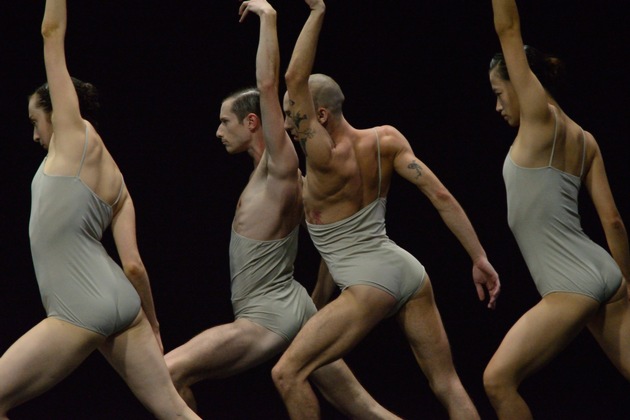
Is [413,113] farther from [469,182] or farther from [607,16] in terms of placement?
[607,16]

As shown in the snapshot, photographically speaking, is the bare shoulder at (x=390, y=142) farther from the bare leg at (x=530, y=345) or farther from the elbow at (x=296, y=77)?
the bare leg at (x=530, y=345)

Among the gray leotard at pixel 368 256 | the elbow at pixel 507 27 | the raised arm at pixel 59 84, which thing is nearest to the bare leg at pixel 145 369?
the raised arm at pixel 59 84

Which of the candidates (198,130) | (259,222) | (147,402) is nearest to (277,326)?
(259,222)

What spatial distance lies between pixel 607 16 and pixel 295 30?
1679mm

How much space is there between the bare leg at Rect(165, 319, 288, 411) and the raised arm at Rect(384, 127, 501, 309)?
820mm

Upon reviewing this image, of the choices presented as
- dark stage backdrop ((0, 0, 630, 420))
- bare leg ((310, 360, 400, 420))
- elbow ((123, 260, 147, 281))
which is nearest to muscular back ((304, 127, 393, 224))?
bare leg ((310, 360, 400, 420))

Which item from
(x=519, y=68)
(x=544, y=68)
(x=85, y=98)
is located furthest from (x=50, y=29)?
(x=544, y=68)

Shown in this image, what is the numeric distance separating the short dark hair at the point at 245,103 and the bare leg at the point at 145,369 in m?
1.19

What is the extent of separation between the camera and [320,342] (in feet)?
15.0

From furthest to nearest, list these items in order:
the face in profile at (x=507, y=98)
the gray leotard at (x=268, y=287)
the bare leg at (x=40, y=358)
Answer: the gray leotard at (x=268, y=287), the face in profile at (x=507, y=98), the bare leg at (x=40, y=358)

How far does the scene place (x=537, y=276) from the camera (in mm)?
4414

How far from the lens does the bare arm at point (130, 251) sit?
4363 millimetres

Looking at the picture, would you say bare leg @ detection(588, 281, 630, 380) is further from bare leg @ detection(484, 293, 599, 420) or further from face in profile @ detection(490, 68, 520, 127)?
face in profile @ detection(490, 68, 520, 127)

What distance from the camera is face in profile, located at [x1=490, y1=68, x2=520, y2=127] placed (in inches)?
176
